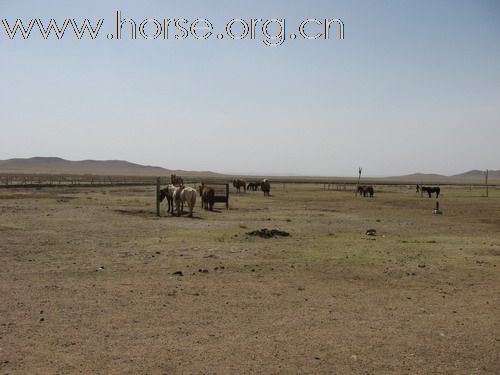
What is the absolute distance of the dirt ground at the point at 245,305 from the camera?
542cm

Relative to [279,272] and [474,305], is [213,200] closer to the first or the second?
[279,272]

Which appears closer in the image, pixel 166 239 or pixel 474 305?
pixel 474 305

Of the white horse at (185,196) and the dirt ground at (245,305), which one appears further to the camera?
the white horse at (185,196)

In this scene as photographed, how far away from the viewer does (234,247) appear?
43.2ft

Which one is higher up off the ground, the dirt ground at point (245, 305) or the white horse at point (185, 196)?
the white horse at point (185, 196)

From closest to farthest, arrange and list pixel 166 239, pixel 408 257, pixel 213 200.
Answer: pixel 408 257 < pixel 166 239 < pixel 213 200

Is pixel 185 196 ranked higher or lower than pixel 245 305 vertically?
higher

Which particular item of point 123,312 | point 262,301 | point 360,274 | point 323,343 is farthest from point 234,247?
point 323,343

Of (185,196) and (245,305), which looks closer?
(245,305)

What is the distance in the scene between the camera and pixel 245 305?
761cm

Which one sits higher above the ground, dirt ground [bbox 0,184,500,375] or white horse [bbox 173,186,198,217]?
white horse [bbox 173,186,198,217]

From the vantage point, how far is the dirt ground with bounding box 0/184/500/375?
17.8 ft

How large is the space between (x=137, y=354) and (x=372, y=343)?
3026 millimetres

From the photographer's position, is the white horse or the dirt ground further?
the white horse
